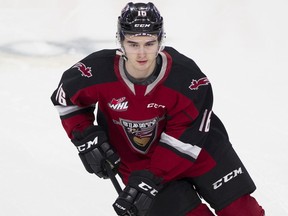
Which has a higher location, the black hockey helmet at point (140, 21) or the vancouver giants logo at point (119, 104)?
the black hockey helmet at point (140, 21)

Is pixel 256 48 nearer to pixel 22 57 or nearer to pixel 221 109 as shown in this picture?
pixel 221 109

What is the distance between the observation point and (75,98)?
2.58 m

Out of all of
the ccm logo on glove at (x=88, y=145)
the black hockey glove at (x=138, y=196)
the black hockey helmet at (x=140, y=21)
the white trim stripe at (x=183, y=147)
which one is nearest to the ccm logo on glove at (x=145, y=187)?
the black hockey glove at (x=138, y=196)

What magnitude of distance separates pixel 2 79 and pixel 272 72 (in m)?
2.11

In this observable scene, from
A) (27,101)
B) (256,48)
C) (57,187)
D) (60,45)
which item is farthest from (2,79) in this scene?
(256,48)

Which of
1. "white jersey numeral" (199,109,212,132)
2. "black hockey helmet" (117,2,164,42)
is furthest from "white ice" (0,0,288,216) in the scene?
"black hockey helmet" (117,2,164,42)

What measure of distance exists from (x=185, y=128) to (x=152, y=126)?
19cm

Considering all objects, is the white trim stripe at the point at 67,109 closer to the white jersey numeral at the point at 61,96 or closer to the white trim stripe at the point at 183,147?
the white jersey numeral at the point at 61,96

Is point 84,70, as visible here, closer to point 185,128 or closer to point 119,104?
point 119,104

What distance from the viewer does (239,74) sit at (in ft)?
15.4

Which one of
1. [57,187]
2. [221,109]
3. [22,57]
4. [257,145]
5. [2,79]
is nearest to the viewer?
[57,187]

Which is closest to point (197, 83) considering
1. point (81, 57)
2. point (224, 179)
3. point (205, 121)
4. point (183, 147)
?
point (205, 121)

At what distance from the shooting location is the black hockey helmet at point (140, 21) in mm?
2398

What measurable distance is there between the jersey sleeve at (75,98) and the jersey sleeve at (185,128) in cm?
37
